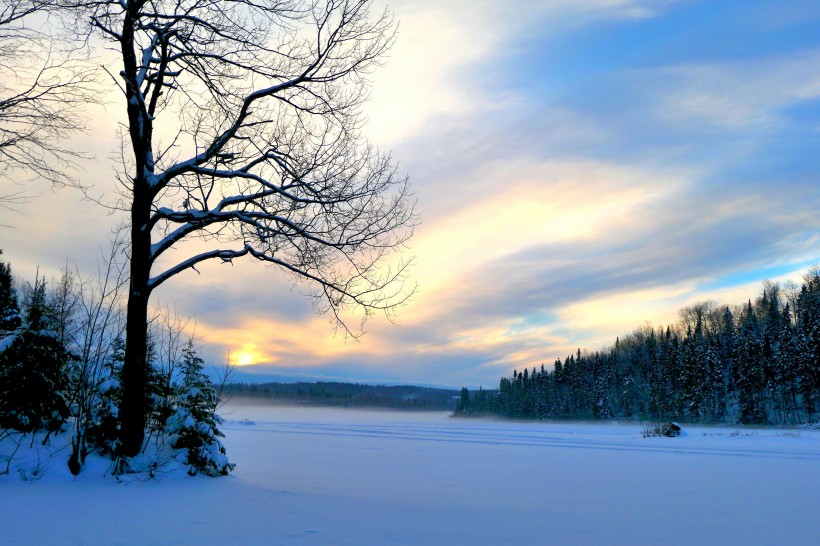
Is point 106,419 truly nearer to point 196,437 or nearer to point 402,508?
point 196,437

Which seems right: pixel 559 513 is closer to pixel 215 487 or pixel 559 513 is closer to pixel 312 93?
pixel 215 487

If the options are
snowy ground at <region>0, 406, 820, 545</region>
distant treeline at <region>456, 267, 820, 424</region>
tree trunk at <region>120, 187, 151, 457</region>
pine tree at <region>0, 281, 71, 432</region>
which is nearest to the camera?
snowy ground at <region>0, 406, 820, 545</region>

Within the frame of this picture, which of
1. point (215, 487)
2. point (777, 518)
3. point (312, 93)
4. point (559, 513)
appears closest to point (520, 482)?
point (559, 513)

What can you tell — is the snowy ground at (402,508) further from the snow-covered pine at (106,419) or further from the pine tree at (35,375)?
the pine tree at (35,375)

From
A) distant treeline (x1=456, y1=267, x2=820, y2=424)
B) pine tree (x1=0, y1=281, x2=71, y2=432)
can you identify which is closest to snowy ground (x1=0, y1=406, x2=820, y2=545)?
pine tree (x1=0, y1=281, x2=71, y2=432)

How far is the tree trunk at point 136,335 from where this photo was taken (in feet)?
28.6

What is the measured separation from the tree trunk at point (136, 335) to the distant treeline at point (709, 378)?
244ft

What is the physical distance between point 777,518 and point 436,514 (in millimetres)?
5026

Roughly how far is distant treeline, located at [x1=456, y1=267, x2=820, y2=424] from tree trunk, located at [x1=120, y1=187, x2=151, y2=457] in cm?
7444

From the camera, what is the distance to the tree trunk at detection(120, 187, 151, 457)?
8.73 m

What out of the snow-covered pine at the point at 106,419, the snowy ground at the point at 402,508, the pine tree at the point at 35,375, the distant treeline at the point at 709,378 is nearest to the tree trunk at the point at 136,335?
the snow-covered pine at the point at 106,419

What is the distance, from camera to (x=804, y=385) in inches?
2522

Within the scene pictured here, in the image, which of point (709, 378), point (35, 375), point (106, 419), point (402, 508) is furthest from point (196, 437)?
point (709, 378)

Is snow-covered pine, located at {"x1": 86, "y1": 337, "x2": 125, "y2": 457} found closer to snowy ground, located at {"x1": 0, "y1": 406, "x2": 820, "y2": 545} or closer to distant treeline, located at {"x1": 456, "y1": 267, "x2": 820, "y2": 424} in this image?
snowy ground, located at {"x1": 0, "y1": 406, "x2": 820, "y2": 545}
